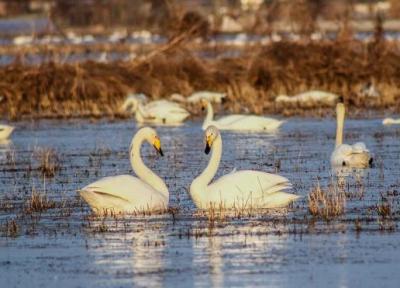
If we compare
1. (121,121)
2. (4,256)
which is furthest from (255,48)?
(4,256)

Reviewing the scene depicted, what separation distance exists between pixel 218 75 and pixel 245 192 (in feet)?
63.7

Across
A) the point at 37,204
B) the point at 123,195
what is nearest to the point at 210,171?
the point at 123,195

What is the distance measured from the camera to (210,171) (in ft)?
43.7

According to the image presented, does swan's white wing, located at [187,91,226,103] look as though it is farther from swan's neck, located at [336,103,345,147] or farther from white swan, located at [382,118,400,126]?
swan's neck, located at [336,103,345,147]

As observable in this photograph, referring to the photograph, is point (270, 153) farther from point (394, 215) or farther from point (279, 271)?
point (279, 271)

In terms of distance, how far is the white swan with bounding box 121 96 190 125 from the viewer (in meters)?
25.8

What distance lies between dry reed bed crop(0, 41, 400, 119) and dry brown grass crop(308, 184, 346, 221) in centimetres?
1656

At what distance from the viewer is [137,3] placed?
84.4 m

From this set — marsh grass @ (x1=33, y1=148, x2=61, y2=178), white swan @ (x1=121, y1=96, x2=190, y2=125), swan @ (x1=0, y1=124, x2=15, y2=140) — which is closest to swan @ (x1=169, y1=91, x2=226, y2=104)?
white swan @ (x1=121, y1=96, x2=190, y2=125)

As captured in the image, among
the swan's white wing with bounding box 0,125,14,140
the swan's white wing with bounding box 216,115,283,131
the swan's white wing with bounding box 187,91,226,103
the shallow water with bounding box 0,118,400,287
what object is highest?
the swan's white wing with bounding box 187,91,226,103

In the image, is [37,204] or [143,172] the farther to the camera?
[143,172]

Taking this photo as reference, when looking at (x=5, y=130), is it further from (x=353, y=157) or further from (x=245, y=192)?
(x=245, y=192)

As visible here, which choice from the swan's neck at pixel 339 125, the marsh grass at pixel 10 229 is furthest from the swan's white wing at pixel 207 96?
the marsh grass at pixel 10 229

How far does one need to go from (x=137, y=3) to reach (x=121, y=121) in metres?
58.3
